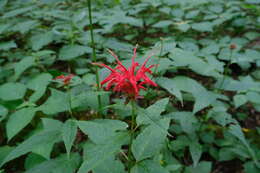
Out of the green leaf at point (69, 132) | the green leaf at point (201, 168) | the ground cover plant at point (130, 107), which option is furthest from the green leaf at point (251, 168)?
the green leaf at point (69, 132)

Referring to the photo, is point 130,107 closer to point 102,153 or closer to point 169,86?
point 102,153

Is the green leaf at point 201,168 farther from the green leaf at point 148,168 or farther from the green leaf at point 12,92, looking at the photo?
the green leaf at point 12,92

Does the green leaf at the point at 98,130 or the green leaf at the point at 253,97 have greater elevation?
the green leaf at the point at 98,130

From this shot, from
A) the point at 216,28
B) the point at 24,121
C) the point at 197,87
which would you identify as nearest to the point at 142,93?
the point at 197,87

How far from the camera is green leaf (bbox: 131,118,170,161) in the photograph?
2.65ft

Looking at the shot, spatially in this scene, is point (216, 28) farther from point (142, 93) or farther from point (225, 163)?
point (142, 93)

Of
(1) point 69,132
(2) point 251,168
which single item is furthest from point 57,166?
(2) point 251,168

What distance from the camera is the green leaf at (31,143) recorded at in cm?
91

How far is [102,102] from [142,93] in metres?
0.28

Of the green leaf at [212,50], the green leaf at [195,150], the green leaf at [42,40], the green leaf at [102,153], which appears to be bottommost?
the green leaf at [195,150]

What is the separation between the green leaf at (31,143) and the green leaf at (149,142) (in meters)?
0.42

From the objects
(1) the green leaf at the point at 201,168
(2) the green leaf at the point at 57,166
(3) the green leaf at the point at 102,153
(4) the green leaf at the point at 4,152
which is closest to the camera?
(3) the green leaf at the point at 102,153

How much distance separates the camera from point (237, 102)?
5.22 ft

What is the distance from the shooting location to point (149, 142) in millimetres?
840
